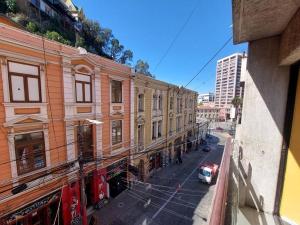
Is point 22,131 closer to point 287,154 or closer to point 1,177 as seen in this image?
point 1,177

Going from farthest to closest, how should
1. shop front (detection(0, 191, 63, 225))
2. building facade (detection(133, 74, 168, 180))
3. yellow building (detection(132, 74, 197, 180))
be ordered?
yellow building (detection(132, 74, 197, 180)) → building facade (detection(133, 74, 168, 180)) → shop front (detection(0, 191, 63, 225))

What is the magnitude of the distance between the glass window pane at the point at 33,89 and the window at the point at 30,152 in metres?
1.65

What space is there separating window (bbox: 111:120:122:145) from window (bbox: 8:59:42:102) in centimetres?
505

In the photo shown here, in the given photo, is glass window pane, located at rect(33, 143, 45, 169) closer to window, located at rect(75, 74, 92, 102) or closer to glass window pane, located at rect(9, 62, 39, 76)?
window, located at rect(75, 74, 92, 102)

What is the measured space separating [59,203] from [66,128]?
3.94 metres

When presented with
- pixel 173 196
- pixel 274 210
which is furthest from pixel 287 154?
pixel 173 196

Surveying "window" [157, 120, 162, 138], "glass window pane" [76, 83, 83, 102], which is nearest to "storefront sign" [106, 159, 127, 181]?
"glass window pane" [76, 83, 83, 102]

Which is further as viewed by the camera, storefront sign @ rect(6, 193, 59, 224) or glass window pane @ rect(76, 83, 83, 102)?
glass window pane @ rect(76, 83, 83, 102)

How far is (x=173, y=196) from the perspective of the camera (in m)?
13.7

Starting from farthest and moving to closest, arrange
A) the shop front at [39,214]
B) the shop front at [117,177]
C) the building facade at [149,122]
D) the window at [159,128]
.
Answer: the window at [159,128] < the building facade at [149,122] < the shop front at [117,177] < the shop front at [39,214]

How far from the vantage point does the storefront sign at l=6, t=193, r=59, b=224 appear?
22.6ft

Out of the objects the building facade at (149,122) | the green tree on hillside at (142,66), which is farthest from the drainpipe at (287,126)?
the green tree on hillside at (142,66)

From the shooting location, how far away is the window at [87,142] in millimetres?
9637

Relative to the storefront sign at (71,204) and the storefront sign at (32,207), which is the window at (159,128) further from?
the storefront sign at (32,207)
